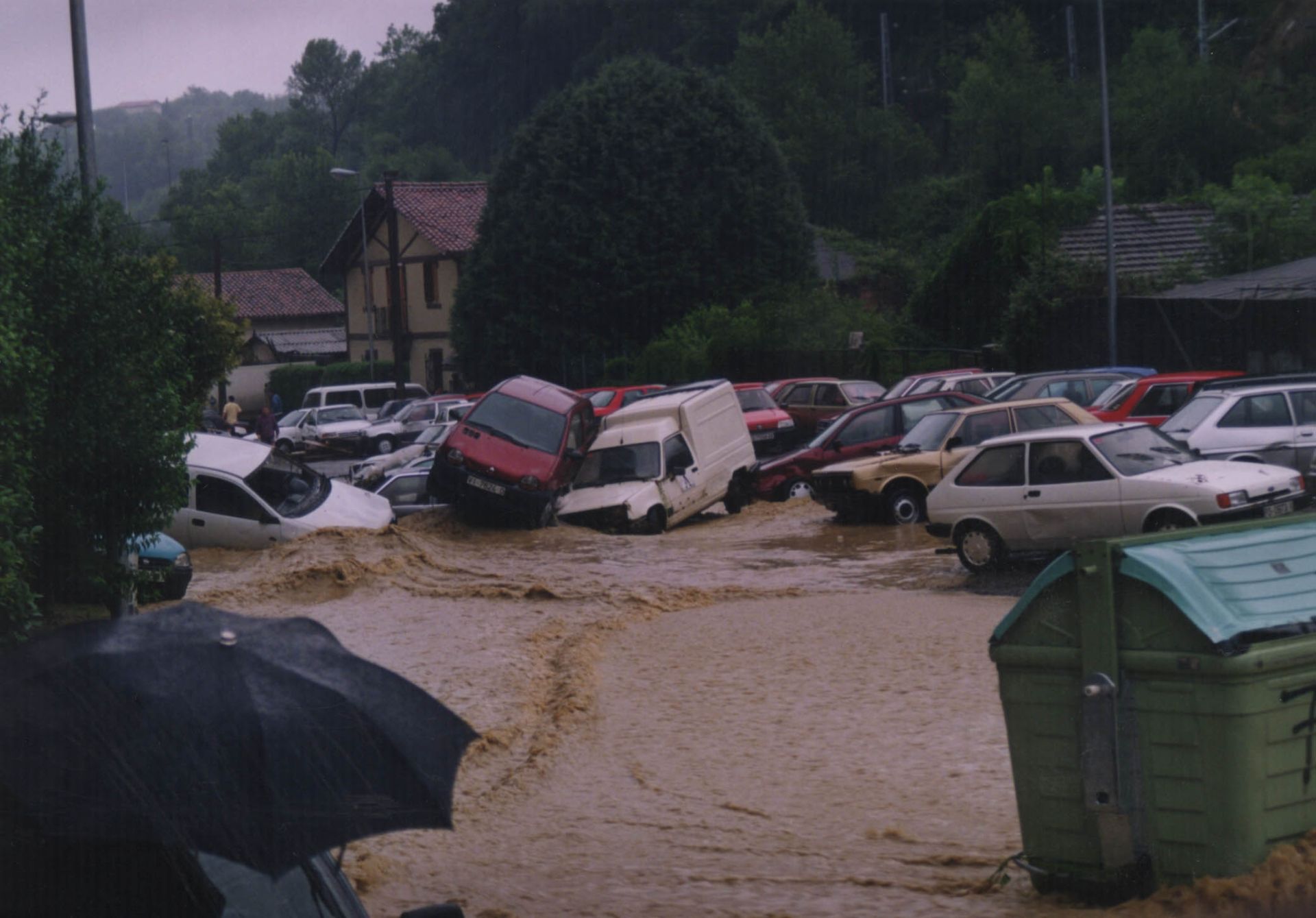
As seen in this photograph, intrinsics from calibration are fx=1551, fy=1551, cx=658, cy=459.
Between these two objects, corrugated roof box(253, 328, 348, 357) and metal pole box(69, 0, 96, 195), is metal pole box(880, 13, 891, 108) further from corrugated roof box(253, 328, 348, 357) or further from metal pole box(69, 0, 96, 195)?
metal pole box(69, 0, 96, 195)

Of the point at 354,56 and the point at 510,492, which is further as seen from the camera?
the point at 354,56

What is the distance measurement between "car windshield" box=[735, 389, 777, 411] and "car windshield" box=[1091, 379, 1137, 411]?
8.70 meters

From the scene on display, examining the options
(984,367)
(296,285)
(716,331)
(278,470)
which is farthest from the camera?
(296,285)

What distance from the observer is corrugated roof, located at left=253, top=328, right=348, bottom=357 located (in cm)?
7444

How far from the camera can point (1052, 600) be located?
6.03 metres

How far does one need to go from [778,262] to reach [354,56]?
6971 centimetres

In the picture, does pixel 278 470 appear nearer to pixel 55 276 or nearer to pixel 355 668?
pixel 55 276

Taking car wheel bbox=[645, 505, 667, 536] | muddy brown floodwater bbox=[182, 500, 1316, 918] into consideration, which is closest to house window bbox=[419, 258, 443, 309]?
car wheel bbox=[645, 505, 667, 536]

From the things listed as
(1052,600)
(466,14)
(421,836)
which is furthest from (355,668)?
(466,14)

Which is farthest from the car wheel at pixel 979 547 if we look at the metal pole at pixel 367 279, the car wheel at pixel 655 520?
the metal pole at pixel 367 279

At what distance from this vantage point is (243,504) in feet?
61.2

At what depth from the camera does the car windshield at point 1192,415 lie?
58.0ft

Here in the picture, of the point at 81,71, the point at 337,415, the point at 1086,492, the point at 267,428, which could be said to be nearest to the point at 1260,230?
the point at 1086,492

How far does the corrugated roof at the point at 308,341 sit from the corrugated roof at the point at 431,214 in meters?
9.48
